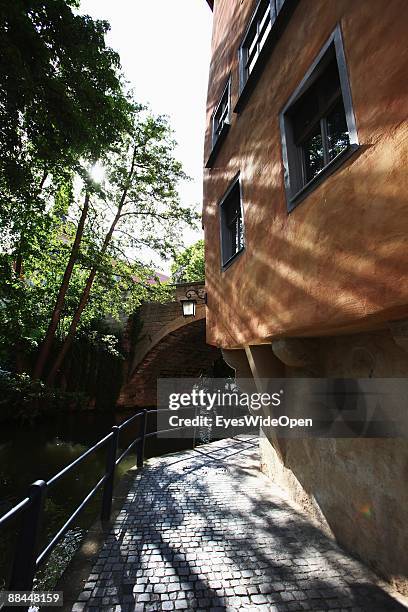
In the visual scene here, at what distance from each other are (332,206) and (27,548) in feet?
9.21

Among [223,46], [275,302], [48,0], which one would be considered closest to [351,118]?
[275,302]

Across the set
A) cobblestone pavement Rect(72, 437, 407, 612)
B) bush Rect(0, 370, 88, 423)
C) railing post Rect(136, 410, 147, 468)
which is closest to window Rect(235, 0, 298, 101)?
railing post Rect(136, 410, 147, 468)

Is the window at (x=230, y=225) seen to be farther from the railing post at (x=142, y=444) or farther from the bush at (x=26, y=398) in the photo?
the bush at (x=26, y=398)

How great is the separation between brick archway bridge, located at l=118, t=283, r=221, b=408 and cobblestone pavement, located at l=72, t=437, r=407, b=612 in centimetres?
886

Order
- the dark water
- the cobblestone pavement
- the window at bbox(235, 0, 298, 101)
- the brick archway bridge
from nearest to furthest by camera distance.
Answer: the cobblestone pavement
the window at bbox(235, 0, 298, 101)
the dark water
the brick archway bridge

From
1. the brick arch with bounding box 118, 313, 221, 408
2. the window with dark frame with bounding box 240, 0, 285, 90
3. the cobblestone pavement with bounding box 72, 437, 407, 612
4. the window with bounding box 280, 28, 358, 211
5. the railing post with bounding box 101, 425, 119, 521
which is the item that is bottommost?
→ the cobblestone pavement with bounding box 72, 437, 407, 612

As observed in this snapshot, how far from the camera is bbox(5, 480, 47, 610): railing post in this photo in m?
1.61

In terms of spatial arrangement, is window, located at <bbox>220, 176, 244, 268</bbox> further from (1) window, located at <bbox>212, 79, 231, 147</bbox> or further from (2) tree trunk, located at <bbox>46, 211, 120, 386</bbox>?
(2) tree trunk, located at <bbox>46, 211, 120, 386</bbox>

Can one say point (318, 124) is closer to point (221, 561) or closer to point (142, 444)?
point (221, 561)

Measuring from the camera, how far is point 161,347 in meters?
15.0

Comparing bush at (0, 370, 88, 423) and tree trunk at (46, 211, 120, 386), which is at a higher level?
tree trunk at (46, 211, 120, 386)

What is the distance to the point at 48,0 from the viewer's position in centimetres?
349

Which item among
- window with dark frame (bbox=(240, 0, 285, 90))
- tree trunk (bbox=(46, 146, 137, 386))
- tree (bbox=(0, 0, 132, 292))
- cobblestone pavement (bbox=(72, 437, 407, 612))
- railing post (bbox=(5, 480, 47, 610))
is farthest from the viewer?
tree trunk (bbox=(46, 146, 137, 386))

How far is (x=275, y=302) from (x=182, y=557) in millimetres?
2446
